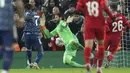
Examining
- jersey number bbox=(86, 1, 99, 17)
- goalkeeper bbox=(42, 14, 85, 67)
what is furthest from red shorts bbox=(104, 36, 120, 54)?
jersey number bbox=(86, 1, 99, 17)

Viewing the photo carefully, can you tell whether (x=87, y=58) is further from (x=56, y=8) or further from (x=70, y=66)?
(x=56, y=8)

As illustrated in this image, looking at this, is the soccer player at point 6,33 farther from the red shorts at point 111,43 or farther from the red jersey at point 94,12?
the red shorts at point 111,43

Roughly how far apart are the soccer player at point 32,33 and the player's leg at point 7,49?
707 cm

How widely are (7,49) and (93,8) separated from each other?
2.85 metres

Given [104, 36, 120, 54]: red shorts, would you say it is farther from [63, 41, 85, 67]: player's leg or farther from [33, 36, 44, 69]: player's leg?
[33, 36, 44, 69]: player's leg

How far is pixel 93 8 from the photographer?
1116 cm

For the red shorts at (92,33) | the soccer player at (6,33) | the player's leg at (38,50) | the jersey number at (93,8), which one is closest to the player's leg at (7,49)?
the soccer player at (6,33)

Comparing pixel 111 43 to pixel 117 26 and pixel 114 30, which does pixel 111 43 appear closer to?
pixel 114 30

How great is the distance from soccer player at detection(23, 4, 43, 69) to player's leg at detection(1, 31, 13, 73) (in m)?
7.07

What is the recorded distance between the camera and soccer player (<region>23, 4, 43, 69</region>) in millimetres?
16203

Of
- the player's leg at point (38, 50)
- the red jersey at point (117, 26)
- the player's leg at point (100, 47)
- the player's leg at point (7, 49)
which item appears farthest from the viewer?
the player's leg at point (38, 50)

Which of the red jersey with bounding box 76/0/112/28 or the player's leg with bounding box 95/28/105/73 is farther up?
the red jersey with bounding box 76/0/112/28

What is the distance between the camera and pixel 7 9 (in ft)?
30.2

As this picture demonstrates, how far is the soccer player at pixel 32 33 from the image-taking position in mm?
16203
